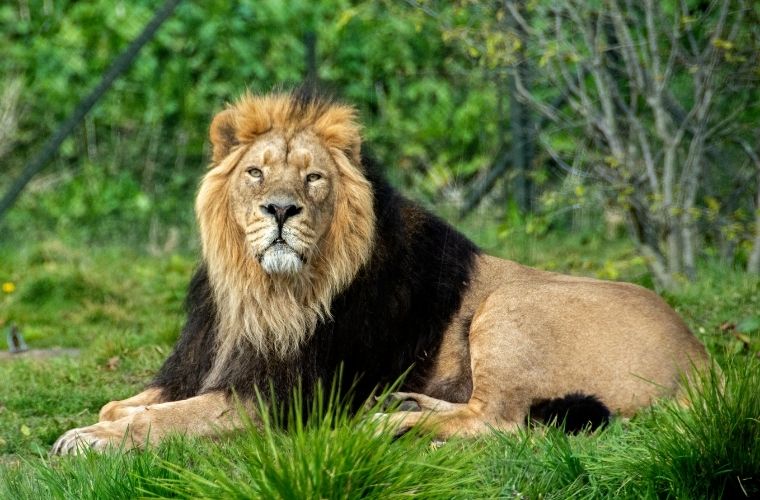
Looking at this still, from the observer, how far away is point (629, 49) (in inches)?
297

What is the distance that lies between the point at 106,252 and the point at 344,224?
209 inches

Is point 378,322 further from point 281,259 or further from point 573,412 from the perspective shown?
point 573,412

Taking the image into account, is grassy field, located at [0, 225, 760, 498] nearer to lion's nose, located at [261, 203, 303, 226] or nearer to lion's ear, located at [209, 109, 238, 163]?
lion's nose, located at [261, 203, 303, 226]

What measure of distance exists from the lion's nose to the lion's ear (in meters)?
0.52

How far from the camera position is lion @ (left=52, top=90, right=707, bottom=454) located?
4766 millimetres

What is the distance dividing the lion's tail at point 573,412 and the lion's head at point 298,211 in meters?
0.96

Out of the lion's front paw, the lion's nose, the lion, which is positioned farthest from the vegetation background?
the lion's nose

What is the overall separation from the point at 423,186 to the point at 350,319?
208 inches

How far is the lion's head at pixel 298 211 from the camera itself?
4785 millimetres

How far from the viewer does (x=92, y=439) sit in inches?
177

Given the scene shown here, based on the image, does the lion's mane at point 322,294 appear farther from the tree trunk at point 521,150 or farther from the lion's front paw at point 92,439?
the tree trunk at point 521,150

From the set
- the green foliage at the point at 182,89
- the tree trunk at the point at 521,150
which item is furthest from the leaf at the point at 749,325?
the green foliage at the point at 182,89

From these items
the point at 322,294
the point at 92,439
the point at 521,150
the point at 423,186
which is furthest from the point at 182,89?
the point at 92,439

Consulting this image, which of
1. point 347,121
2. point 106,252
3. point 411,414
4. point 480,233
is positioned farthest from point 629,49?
point 106,252
